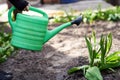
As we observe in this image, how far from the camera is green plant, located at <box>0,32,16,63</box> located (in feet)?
10.8

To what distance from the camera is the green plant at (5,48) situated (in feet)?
10.8

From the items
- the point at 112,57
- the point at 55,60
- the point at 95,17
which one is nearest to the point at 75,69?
the point at 112,57

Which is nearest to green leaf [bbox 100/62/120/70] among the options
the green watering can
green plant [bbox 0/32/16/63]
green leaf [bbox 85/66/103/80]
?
green leaf [bbox 85/66/103/80]

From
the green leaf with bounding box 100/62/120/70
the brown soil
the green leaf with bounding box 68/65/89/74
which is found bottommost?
the brown soil

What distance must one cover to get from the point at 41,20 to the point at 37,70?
67 cm

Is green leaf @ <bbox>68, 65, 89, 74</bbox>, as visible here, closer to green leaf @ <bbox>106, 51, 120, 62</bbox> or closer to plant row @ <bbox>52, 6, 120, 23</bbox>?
green leaf @ <bbox>106, 51, 120, 62</bbox>

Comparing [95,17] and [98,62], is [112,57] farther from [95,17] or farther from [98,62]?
[95,17]

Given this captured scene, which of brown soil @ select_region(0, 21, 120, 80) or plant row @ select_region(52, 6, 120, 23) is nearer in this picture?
brown soil @ select_region(0, 21, 120, 80)

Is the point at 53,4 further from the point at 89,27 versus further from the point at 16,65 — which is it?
the point at 16,65

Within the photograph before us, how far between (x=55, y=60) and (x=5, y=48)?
0.55 meters

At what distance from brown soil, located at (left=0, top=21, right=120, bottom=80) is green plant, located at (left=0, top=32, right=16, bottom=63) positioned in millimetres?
59

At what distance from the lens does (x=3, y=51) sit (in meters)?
3.36

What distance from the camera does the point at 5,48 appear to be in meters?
3.44

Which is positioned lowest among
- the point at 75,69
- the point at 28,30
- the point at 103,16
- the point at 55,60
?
the point at 103,16
